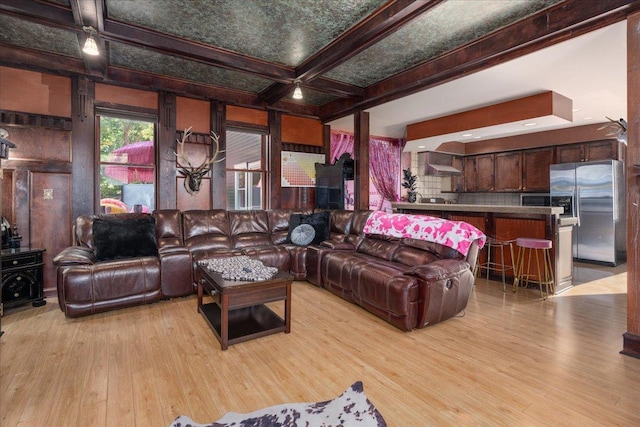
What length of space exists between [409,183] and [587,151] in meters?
3.39

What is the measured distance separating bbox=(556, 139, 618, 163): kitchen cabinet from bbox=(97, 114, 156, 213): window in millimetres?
7621

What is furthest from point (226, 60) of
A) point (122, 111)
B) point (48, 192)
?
point (48, 192)

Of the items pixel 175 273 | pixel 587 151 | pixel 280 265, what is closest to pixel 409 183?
pixel 587 151

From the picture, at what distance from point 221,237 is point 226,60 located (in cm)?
227

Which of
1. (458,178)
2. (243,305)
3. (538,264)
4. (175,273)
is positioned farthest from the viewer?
(458,178)

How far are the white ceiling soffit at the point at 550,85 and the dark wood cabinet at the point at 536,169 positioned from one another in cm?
81

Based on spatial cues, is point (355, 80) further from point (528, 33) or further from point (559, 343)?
point (559, 343)

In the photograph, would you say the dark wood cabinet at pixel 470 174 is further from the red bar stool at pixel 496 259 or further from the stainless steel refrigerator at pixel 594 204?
the red bar stool at pixel 496 259

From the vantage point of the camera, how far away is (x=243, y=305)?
2.58m

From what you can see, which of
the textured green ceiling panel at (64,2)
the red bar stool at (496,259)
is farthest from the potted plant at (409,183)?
the textured green ceiling panel at (64,2)

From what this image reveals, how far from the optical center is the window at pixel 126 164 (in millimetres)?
4273

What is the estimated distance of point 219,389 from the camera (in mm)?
1983

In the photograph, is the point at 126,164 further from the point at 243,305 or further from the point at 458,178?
the point at 458,178

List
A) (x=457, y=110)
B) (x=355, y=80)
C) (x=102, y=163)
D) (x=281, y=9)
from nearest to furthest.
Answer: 1. (x=281, y=9)
2. (x=102, y=163)
3. (x=355, y=80)
4. (x=457, y=110)
